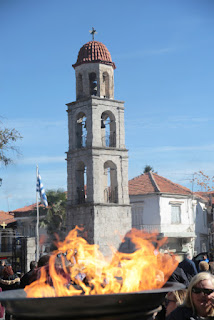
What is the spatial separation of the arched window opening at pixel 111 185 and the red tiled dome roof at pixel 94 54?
697 cm

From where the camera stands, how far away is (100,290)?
4.10 m

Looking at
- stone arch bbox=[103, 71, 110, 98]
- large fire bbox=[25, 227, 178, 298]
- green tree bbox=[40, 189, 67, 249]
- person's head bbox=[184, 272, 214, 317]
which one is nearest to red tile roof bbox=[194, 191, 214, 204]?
green tree bbox=[40, 189, 67, 249]

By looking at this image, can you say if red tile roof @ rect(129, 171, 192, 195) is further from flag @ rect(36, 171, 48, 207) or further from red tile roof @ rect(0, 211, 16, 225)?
red tile roof @ rect(0, 211, 16, 225)

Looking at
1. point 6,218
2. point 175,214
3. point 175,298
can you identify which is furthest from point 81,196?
point 175,298

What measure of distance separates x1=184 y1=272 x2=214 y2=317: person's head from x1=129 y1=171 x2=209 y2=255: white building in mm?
36927

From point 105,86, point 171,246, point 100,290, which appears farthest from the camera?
point 171,246

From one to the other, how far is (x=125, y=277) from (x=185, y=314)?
Result: 655mm

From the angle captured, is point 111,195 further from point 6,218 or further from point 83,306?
point 83,306

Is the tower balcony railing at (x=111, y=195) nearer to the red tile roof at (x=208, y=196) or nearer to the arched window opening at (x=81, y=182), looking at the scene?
the arched window opening at (x=81, y=182)

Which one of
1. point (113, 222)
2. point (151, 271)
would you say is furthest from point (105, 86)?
point (151, 271)

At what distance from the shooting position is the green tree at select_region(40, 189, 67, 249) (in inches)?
1690

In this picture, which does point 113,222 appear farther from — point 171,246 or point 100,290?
point 100,290

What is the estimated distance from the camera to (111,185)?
119 feet

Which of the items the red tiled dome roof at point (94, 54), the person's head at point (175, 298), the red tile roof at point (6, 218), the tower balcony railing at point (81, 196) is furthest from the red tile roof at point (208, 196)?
the person's head at point (175, 298)
